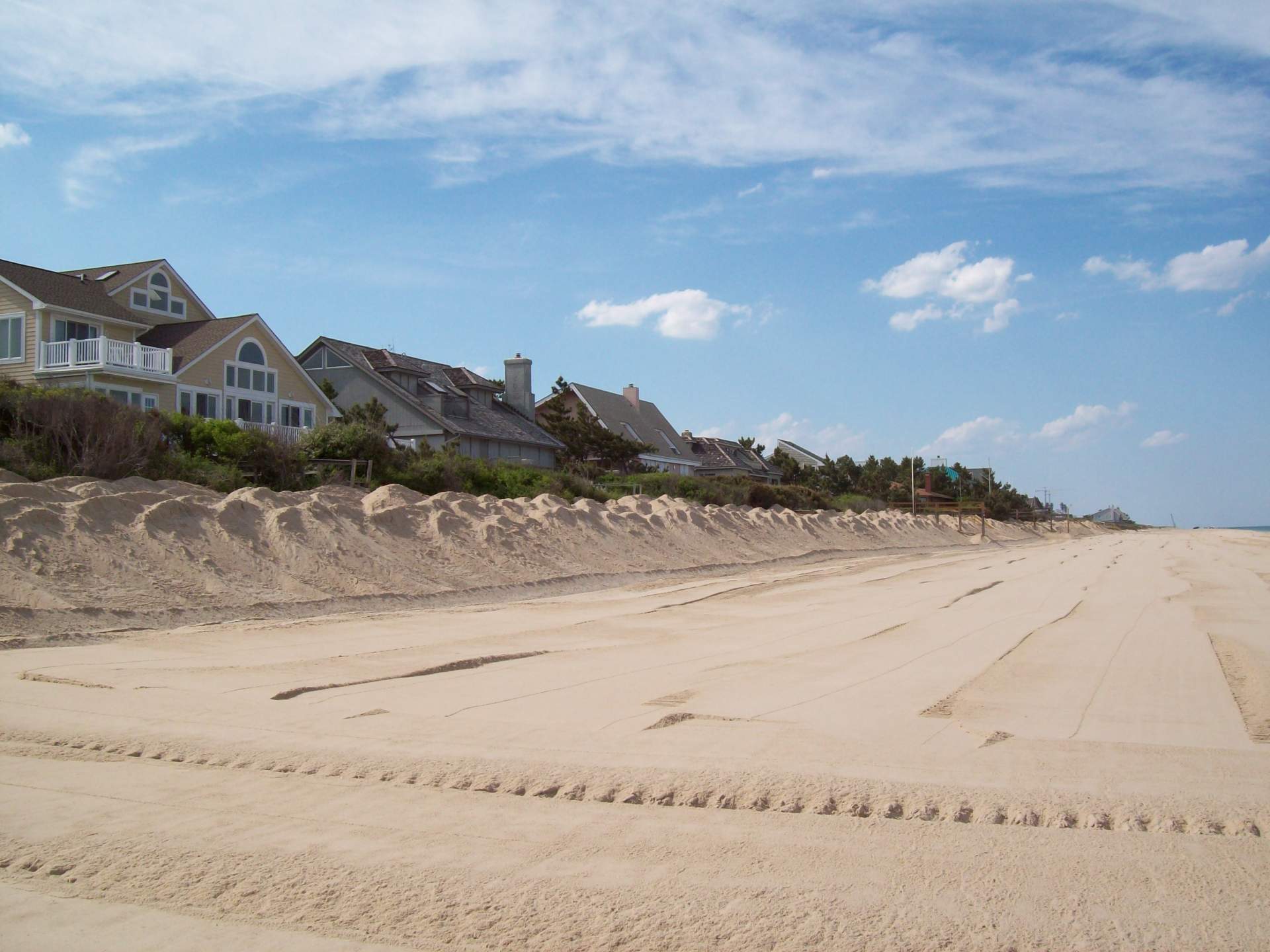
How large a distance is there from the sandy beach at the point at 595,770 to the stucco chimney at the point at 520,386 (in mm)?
36677

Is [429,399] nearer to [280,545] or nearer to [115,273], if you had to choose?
[115,273]

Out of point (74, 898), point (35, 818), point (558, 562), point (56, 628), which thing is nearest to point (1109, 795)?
point (74, 898)

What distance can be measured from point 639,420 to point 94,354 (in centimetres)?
3844

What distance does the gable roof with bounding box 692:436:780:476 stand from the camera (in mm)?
68000

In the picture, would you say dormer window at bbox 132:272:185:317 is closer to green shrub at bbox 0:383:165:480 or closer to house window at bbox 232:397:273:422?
house window at bbox 232:397:273:422

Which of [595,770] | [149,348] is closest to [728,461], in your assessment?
[149,348]

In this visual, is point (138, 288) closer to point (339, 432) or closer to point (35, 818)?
point (339, 432)

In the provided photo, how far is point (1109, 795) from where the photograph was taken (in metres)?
5.34

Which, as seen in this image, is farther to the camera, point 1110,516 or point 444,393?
point 1110,516

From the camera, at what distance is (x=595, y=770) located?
5840mm

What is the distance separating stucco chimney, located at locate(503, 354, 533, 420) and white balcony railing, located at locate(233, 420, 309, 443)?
17.3 meters

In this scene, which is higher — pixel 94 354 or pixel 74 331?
pixel 74 331

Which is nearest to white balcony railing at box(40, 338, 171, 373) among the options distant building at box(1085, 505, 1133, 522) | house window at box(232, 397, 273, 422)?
house window at box(232, 397, 273, 422)

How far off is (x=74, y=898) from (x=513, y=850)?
183 cm
